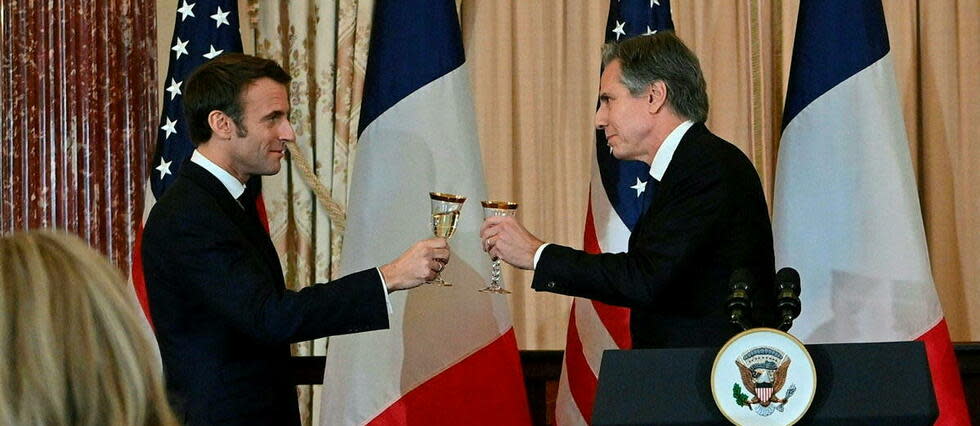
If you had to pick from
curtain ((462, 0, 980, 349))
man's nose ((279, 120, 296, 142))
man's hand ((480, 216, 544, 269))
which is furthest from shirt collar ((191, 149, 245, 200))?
curtain ((462, 0, 980, 349))

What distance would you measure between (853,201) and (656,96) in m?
1.12

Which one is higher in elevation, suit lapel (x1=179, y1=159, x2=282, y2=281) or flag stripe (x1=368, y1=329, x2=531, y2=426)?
suit lapel (x1=179, y1=159, x2=282, y2=281)

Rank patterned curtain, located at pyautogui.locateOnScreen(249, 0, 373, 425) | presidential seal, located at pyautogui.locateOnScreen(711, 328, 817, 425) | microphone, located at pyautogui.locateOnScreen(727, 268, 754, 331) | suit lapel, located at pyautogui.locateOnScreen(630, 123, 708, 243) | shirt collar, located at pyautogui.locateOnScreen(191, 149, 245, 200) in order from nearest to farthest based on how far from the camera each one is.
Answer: presidential seal, located at pyautogui.locateOnScreen(711, 328, 817, 425) < microphone, located at pyautogui.locateOnScreen(727, 268, 754, 331) < suit lapel, located at pyautogui.locateOnScreen(630, 123, 708, 243) < shirt collar, located at pyautogui.locateOnScreen(191, 149, 245, 200) < patterned curtain, located at pyautogui.locateOnScreen(249, 0, 373, 425)

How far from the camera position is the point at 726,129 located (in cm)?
468

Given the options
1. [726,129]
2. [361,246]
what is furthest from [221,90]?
[726,129]

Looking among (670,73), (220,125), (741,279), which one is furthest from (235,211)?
(741,279)

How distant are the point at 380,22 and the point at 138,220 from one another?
111cm

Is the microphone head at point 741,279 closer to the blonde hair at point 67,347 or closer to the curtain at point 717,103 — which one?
the blonde hair at point 67,347

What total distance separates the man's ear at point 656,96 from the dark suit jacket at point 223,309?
792 millimetres

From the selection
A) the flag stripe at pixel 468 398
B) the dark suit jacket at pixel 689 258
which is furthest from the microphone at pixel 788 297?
the flag stripe at pixel 468 398

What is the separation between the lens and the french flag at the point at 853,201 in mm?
3824

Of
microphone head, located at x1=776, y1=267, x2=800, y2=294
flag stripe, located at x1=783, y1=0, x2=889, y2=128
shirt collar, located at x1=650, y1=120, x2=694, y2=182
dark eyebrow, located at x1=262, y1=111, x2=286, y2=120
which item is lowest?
microphone head, located at x1=776, y1=267, x2=800, y2=294

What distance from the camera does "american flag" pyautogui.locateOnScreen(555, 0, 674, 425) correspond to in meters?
4.09

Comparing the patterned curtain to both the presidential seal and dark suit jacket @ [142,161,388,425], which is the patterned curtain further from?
the presidential seal
